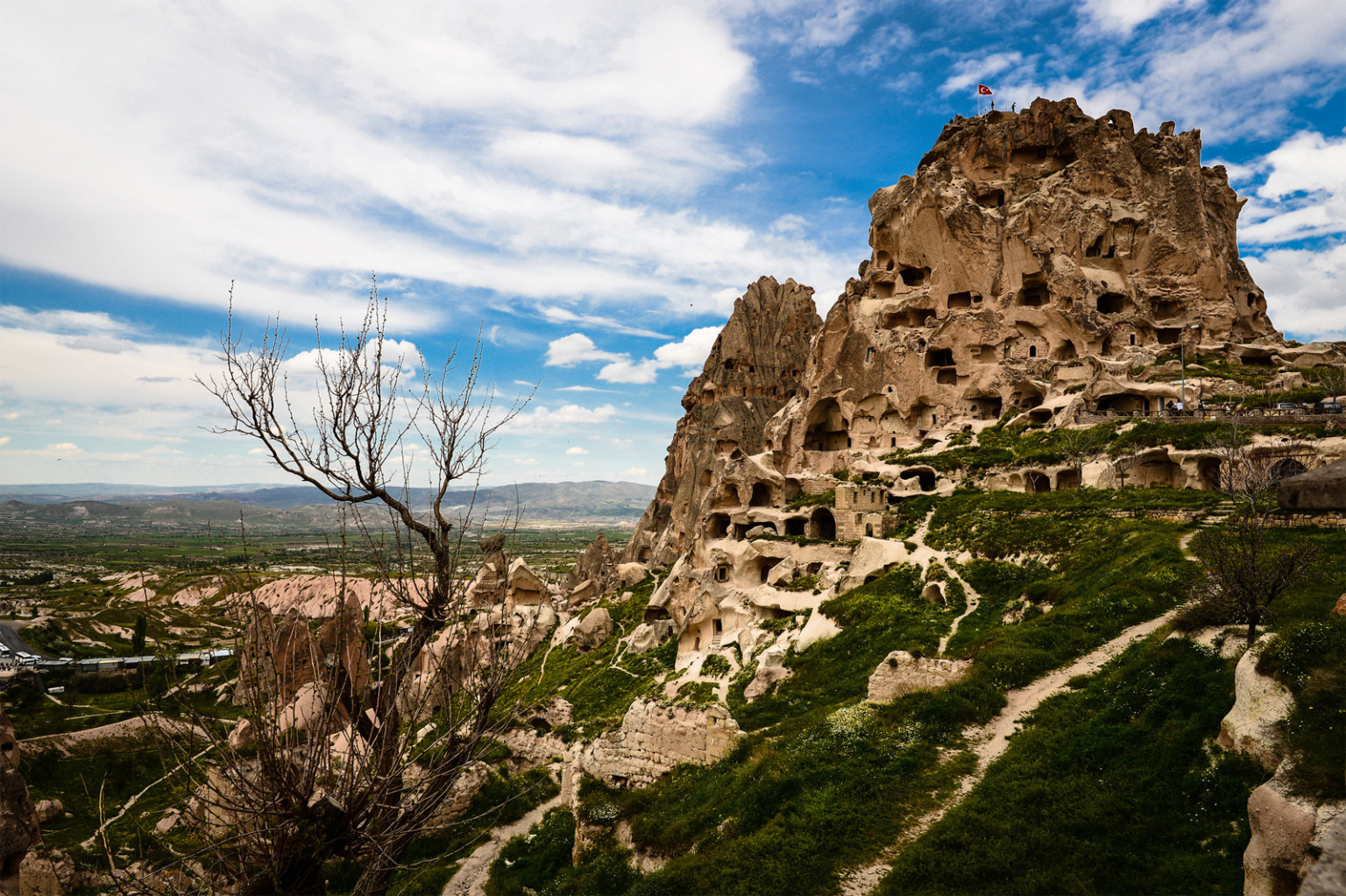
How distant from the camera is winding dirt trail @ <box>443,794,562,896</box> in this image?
15974 mm

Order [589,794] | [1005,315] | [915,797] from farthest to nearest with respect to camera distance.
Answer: [1005,315]
[589,794]
[915,797]

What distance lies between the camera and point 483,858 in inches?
676

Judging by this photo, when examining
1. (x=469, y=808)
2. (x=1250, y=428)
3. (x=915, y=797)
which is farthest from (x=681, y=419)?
(x=915, y=797)

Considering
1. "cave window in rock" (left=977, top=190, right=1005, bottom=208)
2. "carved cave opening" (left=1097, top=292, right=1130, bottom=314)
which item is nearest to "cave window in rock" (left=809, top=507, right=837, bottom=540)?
"carved cave opening" (left=1097, top=292, right=1130, bottom=314)

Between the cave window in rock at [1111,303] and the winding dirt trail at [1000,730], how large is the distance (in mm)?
44647

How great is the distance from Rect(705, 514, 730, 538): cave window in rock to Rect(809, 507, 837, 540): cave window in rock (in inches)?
233

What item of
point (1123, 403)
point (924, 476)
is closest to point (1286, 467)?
point (924, 476)

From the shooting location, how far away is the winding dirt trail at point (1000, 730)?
9.98m

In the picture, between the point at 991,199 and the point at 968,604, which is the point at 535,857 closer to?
the point at 968,604

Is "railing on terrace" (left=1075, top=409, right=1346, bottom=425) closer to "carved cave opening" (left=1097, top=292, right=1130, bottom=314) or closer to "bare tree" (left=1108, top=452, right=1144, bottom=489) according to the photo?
"bare tree" (left=1108, top=452, right=1144, bottom=489)

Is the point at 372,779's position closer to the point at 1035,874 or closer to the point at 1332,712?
the point at 1035,874

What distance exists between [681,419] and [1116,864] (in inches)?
2418

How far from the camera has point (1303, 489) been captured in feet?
18.5

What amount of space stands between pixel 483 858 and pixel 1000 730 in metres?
13.0
